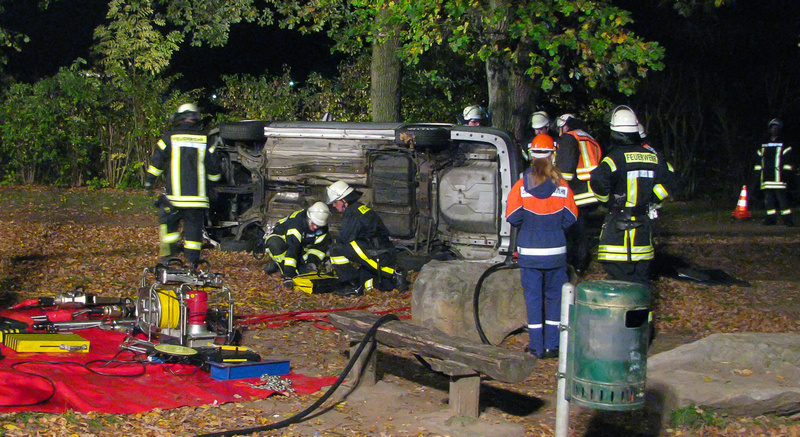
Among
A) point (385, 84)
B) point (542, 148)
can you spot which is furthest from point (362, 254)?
point (385, 84)

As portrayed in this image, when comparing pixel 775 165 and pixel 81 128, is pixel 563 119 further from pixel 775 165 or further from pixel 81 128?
pixel 81 128

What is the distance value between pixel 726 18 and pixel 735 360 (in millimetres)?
14213

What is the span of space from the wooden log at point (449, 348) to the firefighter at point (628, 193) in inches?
88.9

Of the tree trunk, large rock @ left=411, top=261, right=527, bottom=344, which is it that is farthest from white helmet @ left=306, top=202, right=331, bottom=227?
the tree trunk

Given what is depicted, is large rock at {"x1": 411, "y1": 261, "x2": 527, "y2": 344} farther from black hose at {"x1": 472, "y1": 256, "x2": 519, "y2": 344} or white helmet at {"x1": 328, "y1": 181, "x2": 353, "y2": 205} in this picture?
white helmet at {"x1": 328, "y1": 181, "x2": 353, "y2": 205}

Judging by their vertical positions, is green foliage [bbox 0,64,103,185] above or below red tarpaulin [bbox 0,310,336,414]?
above

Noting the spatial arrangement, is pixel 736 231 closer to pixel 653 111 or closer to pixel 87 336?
pixel 653 111

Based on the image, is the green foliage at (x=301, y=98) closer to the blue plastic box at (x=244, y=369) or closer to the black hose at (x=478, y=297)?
the black hose at (x=478, y=297)

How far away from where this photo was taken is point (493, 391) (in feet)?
21.6

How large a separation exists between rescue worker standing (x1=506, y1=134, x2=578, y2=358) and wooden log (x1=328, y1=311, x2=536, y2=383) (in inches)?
58.3

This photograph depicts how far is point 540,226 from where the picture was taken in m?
7.21

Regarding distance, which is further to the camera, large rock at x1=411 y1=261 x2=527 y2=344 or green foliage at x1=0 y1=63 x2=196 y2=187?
green foliage at x1=0 y1=63 x2=196 y2=187

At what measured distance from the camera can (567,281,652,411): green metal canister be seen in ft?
14.7

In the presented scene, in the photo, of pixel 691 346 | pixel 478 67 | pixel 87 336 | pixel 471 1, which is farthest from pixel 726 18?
pixel 87 336
